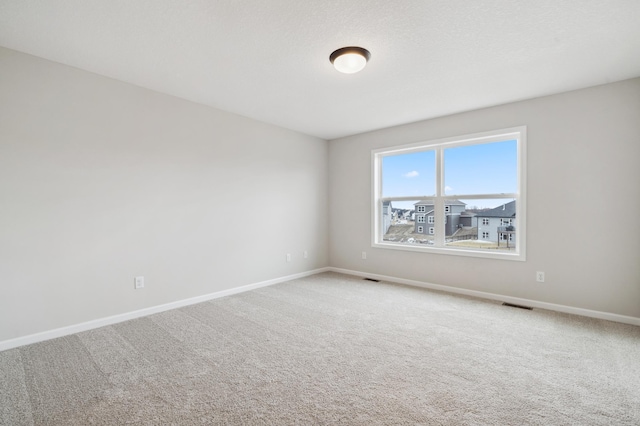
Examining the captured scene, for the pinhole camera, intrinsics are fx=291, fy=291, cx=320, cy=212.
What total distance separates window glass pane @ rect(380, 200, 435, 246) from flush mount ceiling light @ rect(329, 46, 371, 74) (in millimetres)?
2613

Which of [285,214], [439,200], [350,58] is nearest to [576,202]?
[439,200]

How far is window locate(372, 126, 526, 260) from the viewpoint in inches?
145

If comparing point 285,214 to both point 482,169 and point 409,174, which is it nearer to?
point 409,174

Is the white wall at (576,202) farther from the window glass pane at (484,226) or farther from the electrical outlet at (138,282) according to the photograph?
the electrical outlet at (138,282)

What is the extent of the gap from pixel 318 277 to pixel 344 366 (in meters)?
2.78

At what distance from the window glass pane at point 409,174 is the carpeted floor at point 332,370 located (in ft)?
6.46

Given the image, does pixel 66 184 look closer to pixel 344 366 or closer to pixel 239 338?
pixel 239 338

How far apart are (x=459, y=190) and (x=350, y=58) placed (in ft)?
8.64

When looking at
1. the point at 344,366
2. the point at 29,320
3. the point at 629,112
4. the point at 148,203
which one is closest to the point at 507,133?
the point at 629,112

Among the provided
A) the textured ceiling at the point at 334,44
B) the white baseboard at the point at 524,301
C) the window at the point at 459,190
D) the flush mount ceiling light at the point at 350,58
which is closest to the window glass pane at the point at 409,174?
the window at the point at 459,190

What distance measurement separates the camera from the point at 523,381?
1966 mm

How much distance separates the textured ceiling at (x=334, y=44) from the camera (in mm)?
1943

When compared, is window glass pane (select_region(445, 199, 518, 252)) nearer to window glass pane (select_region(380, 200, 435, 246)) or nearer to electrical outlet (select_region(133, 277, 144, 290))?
window glass pane (select_region(380, 200, 435, 246))

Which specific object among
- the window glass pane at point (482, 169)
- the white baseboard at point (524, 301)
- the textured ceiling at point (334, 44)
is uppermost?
the textured ceiling at point (334, 44)
